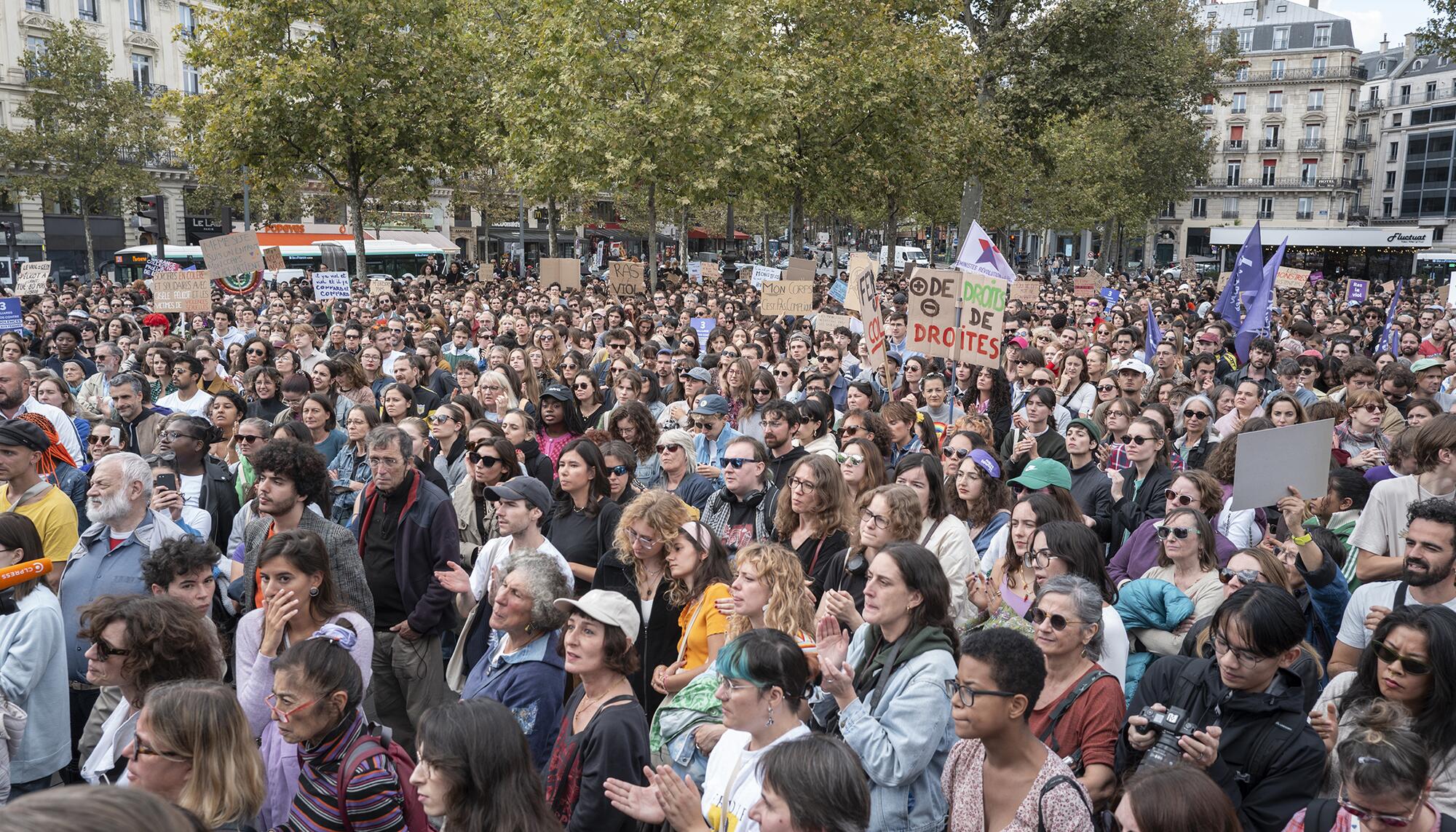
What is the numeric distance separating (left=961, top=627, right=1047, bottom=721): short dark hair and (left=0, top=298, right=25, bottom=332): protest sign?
13982 mm

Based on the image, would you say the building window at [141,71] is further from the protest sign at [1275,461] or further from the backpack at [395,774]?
the backpack at [395,774]

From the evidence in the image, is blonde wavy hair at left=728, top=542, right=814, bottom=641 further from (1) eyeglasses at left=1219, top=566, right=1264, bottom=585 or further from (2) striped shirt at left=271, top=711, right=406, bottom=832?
(1) eyeglasses at left=1219, top=566, right=1264, bottom=585

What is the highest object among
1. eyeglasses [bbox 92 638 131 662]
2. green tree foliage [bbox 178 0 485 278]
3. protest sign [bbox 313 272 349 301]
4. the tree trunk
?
green tree foliage [bbox 178 0 485 278]

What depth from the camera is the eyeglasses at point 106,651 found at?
4.16 metres

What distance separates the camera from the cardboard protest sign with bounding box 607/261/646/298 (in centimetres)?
2141

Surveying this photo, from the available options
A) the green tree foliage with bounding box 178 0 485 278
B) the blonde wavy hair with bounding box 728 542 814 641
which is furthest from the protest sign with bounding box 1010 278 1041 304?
the blonde wavy hair with bounding box 728 542 814 641

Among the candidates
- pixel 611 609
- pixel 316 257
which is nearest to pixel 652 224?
pixel 611 609

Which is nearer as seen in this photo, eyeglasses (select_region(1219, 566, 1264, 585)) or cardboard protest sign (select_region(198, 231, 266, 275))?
eyeglasses (select_region(1219, 566, 1264, 585))

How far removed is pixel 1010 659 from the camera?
11.6 ft

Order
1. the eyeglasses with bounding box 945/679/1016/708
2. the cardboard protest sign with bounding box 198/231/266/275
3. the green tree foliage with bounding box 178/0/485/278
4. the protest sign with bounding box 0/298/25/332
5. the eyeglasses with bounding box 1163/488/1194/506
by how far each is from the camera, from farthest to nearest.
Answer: the green tree foliage with bounding box 178/0/485/278, the cardboard protest sign with bounding box 198/231/266/275, the protest sign with bounding box 0/298/25/332, the eyeglasses with bounding box 1163/488/1194/506, the eyeglasses with bounding box 945/679/1016/708

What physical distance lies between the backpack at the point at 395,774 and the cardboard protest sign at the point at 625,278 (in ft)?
58.7

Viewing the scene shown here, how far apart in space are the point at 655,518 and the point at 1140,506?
12.3ft

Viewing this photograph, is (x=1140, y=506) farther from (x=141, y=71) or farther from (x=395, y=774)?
(x=141, y=71)

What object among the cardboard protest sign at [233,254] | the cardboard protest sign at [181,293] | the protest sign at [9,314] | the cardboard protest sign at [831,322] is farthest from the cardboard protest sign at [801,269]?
the protest sign at [9,314]
